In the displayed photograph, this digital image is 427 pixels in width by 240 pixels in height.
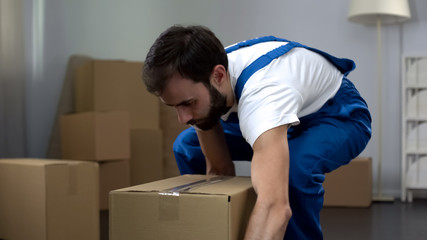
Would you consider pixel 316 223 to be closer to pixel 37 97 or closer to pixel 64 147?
pixel 64 147

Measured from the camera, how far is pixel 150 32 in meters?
3.88

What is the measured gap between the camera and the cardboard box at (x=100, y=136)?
9.82 ft

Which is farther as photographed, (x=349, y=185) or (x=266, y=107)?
(x=349, y=185)

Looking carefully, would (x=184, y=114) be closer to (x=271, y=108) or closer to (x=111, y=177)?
(x=271, y=108)

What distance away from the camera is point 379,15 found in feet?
12.1

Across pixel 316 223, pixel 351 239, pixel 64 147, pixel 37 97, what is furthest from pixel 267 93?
pixel 37 97

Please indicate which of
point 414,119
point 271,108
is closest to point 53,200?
point 271,108

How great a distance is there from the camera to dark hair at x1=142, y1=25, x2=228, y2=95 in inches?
49.1

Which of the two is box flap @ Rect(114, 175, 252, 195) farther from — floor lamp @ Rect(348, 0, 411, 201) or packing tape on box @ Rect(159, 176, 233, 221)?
floor lamp @ Rect(348, 0, 411, 201)

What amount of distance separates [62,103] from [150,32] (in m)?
0.79

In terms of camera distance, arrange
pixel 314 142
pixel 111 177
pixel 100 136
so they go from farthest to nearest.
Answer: pixel 111 177, pixel 100 136, pixel 314 142

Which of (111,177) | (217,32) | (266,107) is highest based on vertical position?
(217,32)

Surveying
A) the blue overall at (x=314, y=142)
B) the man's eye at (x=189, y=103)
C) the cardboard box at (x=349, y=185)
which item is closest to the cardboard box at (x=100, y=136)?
the cardboard box at (x=349, y=185)

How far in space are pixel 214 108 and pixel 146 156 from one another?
6.75 feet
